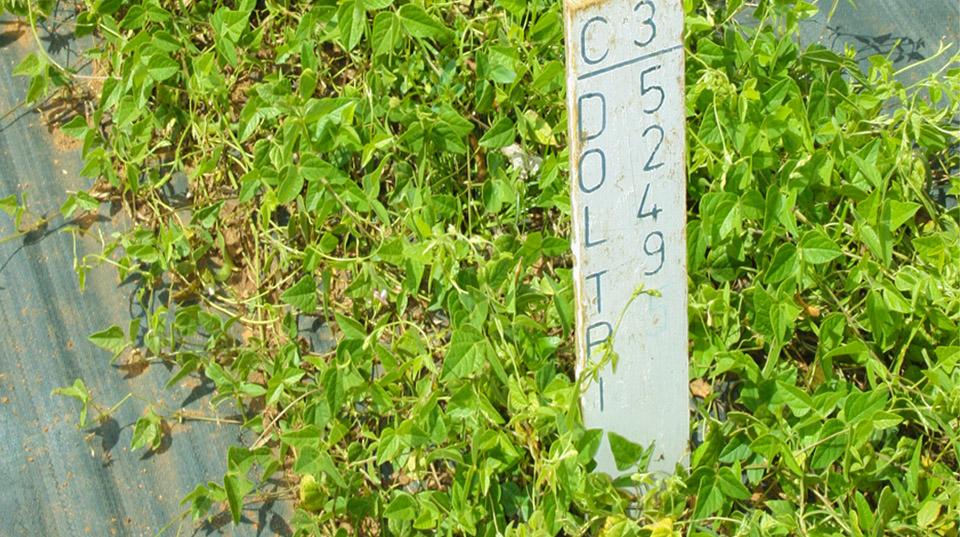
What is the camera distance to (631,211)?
1344mm

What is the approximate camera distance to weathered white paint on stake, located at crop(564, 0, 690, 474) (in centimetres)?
128

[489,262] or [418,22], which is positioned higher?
[418,22]

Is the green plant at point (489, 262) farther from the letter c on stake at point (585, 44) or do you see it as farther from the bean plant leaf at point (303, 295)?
the letter c on stake at point (585, 44)

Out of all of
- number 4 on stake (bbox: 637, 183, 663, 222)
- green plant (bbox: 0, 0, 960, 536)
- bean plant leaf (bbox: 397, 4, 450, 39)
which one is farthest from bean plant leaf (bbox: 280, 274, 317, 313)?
number 4 on stake (bbox: 637, 183, 663, 222)

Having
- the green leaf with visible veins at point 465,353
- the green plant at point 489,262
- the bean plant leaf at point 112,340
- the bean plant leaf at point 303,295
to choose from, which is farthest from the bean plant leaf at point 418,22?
the bean plant leaf at point 112,340

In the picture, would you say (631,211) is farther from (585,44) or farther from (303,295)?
(303,295)

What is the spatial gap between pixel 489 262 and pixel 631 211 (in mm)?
265

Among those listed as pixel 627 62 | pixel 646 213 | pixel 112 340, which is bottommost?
pixel 112 340

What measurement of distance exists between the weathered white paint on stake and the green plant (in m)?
0.06

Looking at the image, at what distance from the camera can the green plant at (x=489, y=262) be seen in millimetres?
1448

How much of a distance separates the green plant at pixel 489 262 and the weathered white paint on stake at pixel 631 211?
0.19ft

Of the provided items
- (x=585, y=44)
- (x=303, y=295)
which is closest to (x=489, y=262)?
(x=303, y=295)

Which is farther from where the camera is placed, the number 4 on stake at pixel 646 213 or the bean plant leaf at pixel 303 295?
the bean plant leaf at pixel 303 295

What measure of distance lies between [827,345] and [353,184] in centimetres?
67
